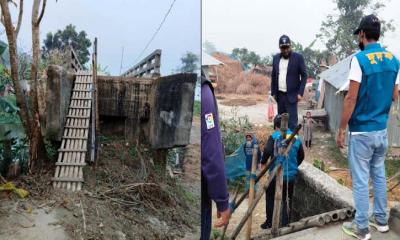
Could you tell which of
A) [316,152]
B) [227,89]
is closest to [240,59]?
[227,89]

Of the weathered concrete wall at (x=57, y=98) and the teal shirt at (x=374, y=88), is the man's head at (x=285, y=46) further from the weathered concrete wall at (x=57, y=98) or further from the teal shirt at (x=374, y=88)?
the weathered concrete wall at (x=57, y=98)

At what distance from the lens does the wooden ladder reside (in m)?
Result: 2.47

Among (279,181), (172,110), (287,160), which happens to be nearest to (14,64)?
(172,110)

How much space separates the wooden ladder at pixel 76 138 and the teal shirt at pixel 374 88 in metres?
1.70

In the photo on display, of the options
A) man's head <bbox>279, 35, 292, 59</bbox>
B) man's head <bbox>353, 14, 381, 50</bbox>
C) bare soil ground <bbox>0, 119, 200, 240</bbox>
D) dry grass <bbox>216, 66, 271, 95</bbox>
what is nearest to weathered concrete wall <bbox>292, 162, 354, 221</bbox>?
man's head <bbox>279, 35, 292, 59</bbox>

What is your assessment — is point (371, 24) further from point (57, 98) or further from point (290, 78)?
point (57, 98)

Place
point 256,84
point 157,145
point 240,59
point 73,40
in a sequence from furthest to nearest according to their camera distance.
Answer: point 240,59, point 256,84, point 73,40, point 157,145

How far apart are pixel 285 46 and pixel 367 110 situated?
5.60 ft

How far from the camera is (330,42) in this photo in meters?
23.9

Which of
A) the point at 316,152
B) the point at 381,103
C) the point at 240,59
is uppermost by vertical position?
the point at 240,59

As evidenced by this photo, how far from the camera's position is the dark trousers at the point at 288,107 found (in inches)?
186

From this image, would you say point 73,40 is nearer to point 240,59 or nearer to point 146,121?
point 146,121

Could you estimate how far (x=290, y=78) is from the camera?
469 cm

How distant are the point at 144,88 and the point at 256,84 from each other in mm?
21247
